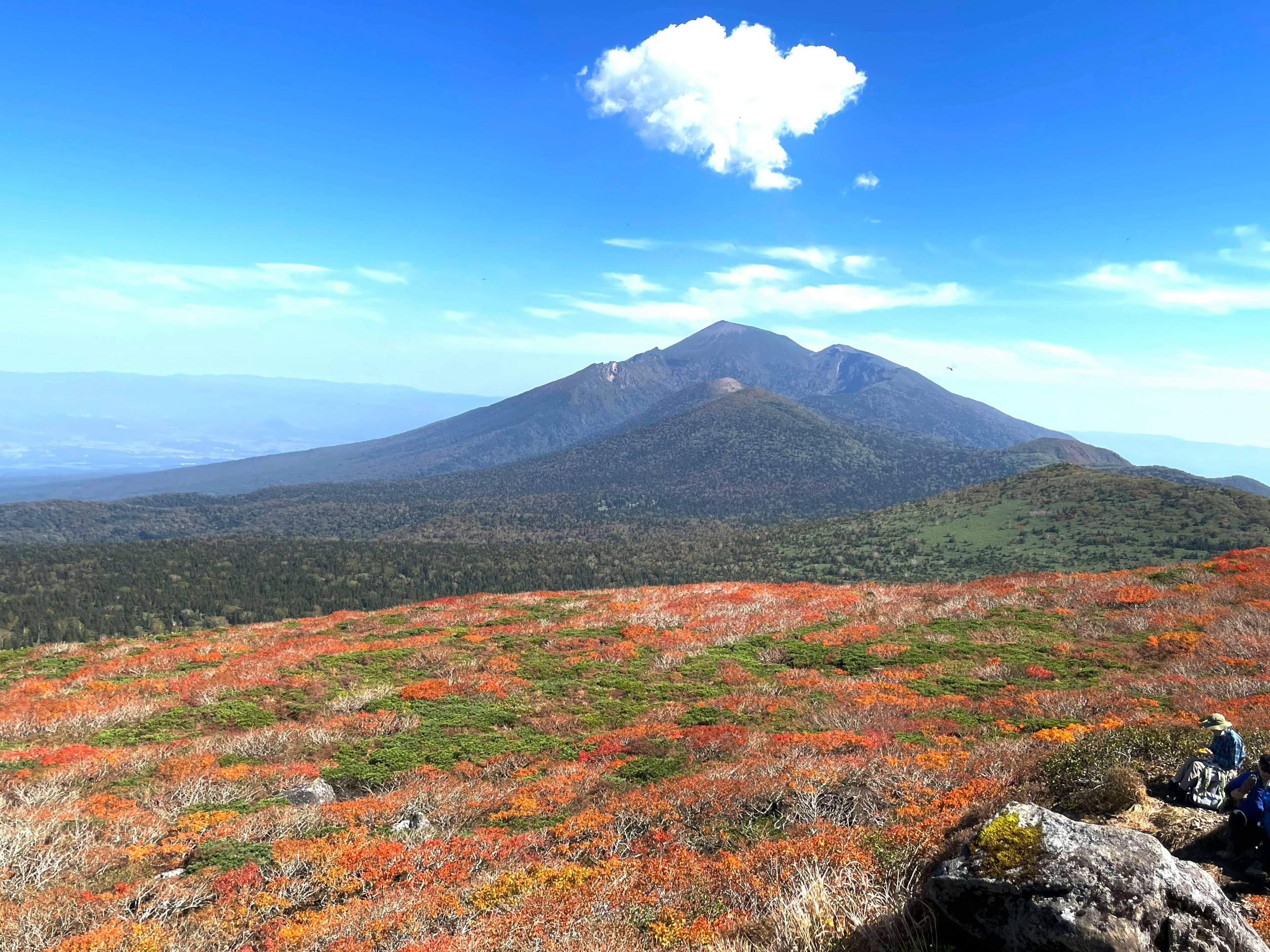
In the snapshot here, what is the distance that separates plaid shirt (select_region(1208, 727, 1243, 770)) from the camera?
672 centimetres

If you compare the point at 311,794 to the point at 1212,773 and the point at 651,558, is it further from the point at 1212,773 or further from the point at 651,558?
the point at 651,558

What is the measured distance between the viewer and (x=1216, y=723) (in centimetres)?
759

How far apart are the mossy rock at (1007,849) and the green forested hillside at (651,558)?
88.4 m

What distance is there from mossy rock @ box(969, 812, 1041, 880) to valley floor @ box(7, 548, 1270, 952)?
0.74m

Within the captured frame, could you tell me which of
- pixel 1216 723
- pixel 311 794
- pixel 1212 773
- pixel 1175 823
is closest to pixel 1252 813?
pixel 1175 823

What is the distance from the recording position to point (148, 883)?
22.4 ft

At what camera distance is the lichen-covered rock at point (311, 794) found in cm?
976

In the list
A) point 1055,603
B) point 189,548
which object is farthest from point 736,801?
point 189,548

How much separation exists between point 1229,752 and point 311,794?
12.5 meters

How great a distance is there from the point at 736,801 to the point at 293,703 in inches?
462

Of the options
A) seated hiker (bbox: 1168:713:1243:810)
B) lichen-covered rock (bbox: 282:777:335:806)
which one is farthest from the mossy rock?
lichen-covered rock (bbox: 282:777:335:806)

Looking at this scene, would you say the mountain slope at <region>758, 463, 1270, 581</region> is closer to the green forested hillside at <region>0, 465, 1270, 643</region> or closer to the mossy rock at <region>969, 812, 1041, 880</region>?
the green forested hillside at <region>0, 465, 1270, 643</region>

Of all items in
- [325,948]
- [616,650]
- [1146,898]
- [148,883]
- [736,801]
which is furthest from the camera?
[616,650]

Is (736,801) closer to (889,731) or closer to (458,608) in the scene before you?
(889,731)
